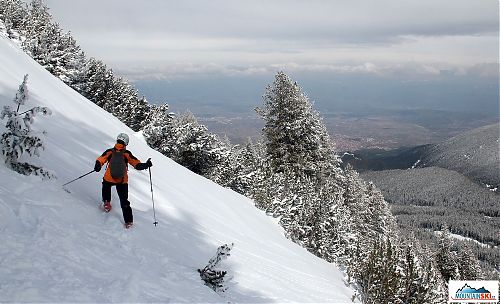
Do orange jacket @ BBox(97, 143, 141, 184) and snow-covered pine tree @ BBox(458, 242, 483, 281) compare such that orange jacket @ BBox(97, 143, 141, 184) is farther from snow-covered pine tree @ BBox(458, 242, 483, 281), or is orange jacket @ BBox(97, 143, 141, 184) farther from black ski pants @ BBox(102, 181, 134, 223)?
snow-covered pine tree @ BBox(458, 242, 483, 281)

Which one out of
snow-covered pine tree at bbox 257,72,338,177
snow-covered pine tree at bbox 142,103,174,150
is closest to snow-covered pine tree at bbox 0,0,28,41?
snow-covered pine tree at bbox 142,103,174,150

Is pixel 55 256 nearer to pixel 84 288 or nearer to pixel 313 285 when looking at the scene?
pixel 84 288

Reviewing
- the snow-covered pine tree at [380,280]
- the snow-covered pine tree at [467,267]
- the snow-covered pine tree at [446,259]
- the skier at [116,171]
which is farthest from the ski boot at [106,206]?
the snow-covered pine tree at [446,259]

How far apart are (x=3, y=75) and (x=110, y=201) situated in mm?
6831

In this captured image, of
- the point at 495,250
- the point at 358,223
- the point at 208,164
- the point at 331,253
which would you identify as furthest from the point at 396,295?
the point at 495,250

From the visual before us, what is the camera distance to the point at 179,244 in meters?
8.07

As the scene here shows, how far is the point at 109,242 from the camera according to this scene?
6.66 metres

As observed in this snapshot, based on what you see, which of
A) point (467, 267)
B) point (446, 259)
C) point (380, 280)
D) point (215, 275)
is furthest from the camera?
point (446, 259)

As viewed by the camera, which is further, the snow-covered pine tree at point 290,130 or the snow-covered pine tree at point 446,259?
the snow-covered pine tree at point 446,259

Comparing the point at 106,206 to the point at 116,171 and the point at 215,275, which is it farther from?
the point at 215,275

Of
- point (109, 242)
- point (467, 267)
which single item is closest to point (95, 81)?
point (109, 242)

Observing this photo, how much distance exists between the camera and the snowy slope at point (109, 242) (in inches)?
208

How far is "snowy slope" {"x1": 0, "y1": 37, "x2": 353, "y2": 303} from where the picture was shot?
17.3 feet

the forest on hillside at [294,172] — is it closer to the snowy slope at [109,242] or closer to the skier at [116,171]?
the snowy slope at [109,242]
